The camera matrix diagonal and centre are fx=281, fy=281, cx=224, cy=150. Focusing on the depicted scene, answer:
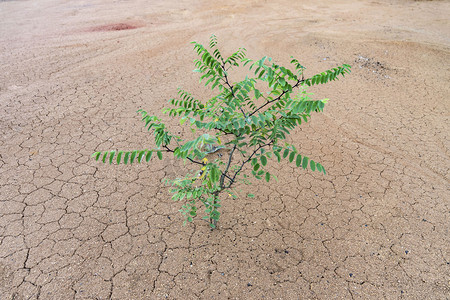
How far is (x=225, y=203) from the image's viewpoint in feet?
11.9

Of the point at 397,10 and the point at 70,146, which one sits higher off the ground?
the point at 397,10

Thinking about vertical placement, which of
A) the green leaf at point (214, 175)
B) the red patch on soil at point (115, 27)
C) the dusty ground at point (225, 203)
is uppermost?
the red patch on soil at point (115, 27)

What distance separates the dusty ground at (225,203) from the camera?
2.83 metres

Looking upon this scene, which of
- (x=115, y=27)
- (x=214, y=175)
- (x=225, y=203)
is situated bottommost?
(x=225, y=203)

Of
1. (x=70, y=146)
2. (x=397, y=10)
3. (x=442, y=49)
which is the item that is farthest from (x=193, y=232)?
(x=397, y=10)

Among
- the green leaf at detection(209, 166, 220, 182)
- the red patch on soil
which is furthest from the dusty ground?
the red patch on soil

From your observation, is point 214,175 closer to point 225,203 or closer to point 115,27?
point 225,203

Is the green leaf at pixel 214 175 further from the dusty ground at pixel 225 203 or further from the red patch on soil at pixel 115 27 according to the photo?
the red patch on soil at pixel 115 27

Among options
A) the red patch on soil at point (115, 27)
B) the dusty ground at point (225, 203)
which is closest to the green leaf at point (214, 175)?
the dusty ground at point (225, 203)

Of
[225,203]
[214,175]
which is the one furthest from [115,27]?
[214,175]

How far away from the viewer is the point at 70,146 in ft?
15.3

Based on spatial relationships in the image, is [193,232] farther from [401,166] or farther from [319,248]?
[401,166]

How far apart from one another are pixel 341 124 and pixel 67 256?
4840 mm

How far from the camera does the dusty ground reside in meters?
2.83
